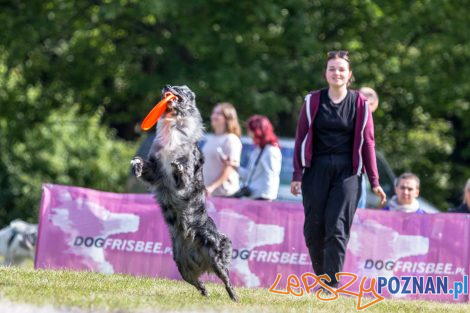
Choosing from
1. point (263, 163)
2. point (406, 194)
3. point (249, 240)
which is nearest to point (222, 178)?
point (263, 163)

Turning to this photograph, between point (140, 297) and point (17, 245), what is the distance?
275 inches

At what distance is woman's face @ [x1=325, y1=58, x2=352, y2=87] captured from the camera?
940cm

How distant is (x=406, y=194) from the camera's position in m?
12.1

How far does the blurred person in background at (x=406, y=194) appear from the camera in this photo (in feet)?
39.4

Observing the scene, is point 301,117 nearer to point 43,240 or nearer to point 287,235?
point 287,235

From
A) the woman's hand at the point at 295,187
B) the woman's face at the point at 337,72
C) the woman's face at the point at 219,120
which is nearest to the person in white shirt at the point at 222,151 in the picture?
the woman's face at the point at 219,120

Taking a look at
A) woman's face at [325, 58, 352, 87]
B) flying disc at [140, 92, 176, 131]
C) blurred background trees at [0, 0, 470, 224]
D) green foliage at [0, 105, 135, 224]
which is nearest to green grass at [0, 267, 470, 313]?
flying disc at [140, 92, 176, 131]

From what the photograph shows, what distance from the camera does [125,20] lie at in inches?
778

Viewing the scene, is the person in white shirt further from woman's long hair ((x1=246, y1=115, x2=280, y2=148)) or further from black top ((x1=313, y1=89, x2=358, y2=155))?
black top ((x1=313, y1=89, x2=358, y2=155))

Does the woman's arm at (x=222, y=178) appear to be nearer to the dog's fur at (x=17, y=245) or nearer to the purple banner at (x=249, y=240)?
the purple banner at (x=249, y=240)

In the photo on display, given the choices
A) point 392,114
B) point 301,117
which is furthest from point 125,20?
point 301,117

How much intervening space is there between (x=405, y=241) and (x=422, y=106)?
29.7ft

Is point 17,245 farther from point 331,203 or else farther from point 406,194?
point 331,203

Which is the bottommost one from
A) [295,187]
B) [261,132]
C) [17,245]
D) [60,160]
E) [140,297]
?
[17,245]
